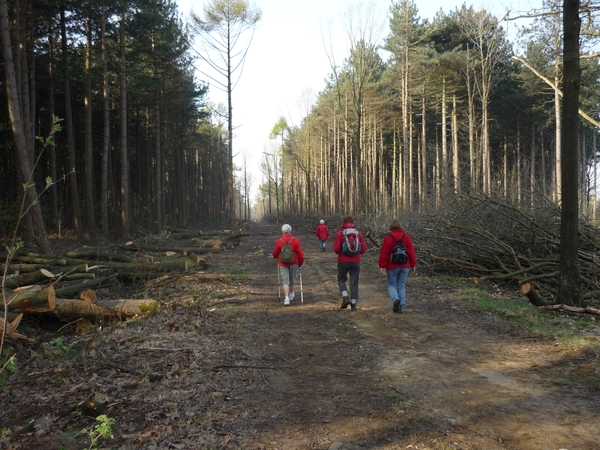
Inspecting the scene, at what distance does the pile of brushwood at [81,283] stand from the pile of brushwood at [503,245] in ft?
25.5

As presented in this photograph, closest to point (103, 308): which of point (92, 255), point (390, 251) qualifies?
point (92, 255)

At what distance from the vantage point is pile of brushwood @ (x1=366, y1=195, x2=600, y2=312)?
10516mm

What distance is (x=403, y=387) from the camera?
193 inches

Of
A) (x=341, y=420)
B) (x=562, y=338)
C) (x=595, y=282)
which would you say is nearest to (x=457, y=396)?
(x=341, y=420)

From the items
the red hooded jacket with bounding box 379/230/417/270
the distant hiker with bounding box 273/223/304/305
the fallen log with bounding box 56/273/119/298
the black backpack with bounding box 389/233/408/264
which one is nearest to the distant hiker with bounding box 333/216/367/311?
the red hooded jacket with bounding box 379/230/417/270

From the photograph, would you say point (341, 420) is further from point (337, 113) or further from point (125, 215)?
point (337, 113)

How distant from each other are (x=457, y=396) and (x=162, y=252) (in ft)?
44.3

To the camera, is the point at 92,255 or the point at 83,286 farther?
the point at 92,255

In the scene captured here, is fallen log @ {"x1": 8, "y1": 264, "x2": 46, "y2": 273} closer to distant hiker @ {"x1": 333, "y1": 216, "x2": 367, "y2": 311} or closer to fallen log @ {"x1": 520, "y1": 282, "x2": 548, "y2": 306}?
distant hiker @ {"x1": 333, "y1": 216, "x2": 367, "y2": 311}

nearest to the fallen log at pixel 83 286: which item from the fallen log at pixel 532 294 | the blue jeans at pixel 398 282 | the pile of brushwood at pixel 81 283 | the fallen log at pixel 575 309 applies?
the pile of brushwood at pixel 81 283

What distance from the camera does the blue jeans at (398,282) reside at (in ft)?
29.5

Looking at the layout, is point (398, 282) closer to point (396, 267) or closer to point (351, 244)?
point (396, 267)

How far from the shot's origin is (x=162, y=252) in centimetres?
1617

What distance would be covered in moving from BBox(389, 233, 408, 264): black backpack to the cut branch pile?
10.4ft
